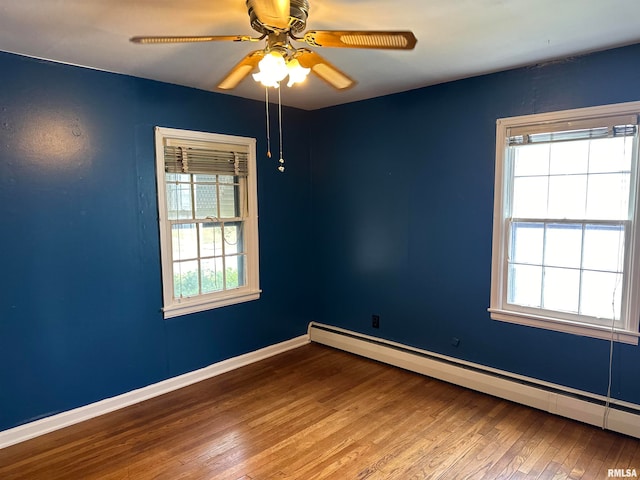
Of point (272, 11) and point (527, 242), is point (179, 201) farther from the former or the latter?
point (527, 242)

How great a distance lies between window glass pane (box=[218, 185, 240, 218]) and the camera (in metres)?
3.64

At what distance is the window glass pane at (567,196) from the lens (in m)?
2.74

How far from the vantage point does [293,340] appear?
13.9 ft

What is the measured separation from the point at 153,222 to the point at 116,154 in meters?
0.55

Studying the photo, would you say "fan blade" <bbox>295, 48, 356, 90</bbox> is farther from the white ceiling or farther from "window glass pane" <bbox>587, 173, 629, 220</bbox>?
"window glass pane" <bbox>587, 173, 629, 220</bbox>

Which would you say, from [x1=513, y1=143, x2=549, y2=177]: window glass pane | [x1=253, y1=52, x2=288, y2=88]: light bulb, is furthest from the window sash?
[x1=253, y1=52, x2=288, y2=88]: light bulb

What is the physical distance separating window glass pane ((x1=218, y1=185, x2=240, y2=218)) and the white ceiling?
1.00m

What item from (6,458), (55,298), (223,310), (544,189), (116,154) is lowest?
(6,458)

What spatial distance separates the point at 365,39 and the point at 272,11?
1.20 feet

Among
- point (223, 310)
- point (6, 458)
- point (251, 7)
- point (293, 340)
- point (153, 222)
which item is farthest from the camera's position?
point (293, 340)

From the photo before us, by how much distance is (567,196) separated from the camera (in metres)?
2.80

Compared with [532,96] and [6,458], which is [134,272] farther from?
[532,96]

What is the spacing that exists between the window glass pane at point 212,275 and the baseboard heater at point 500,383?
1302 millimetres

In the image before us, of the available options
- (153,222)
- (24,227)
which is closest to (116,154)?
(153,222)
